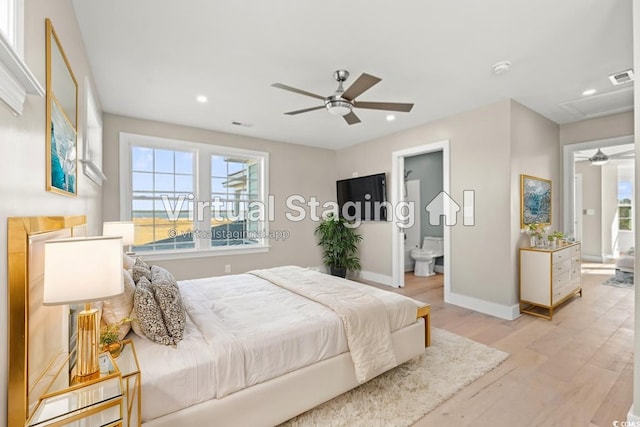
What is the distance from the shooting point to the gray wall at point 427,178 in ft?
20.6

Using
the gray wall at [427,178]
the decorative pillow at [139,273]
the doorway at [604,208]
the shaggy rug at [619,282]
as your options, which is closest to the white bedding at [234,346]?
the decorative pillow at [139,273]

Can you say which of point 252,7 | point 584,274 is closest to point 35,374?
point 252,7

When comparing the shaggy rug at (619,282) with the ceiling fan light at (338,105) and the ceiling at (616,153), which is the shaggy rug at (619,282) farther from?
the ceiling fan light at (338,105)

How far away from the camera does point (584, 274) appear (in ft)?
18.9

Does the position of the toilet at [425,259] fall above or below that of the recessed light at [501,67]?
below

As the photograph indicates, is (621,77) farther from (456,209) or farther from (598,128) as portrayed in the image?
(456,209)

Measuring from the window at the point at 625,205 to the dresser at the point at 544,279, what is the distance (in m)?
5.44

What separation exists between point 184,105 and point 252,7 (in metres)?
2.09

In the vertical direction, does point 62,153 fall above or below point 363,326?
above

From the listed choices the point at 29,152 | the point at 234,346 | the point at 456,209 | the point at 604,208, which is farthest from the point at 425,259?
the point at 29,152

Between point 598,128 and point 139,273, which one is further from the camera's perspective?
point 598,128

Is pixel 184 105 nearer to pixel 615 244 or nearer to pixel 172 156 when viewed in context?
pixel 172 156

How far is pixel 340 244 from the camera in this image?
18.2 feet

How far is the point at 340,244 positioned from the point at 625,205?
7.54m
